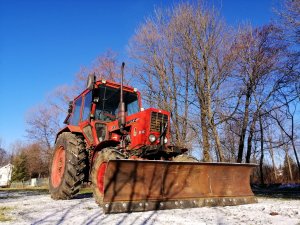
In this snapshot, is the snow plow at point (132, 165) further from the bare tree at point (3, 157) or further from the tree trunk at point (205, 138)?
the bare tree at point (3, 157)

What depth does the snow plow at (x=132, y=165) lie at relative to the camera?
4859 millimetres

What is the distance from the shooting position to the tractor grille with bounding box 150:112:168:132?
6.05 meters

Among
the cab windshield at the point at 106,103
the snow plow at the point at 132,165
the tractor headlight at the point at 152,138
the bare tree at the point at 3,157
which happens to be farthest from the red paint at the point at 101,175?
the bare tree at the point at 3,157

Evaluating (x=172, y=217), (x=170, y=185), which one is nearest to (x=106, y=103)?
(x=170, y=185)

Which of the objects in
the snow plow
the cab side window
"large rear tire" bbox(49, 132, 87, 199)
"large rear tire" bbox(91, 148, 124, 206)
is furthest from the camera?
the cab side window

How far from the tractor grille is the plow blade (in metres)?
1.03

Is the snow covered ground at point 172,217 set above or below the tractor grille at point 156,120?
below

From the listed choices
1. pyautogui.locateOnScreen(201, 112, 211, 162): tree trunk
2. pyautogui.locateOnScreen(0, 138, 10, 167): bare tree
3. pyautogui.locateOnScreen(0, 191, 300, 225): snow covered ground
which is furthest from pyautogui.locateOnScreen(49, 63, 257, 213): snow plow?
pyautogui.locateOnScreen(0, 138, 10, 167): bare tree

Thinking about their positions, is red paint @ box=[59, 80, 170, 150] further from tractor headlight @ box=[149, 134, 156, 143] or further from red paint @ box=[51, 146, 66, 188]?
red paint @ box=[51, 146, 66, 188]

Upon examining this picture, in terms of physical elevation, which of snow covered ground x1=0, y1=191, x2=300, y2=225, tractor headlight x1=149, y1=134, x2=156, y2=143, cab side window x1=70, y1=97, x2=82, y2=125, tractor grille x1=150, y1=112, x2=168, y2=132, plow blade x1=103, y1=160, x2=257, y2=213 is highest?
cab side window x1=70, y1=97, x2=82, y2=125

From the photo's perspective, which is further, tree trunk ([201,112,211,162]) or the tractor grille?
tree trunk ([201,112,211,162])

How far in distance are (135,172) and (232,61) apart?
1005 cm

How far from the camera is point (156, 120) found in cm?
614

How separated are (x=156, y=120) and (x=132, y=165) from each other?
1.50m
